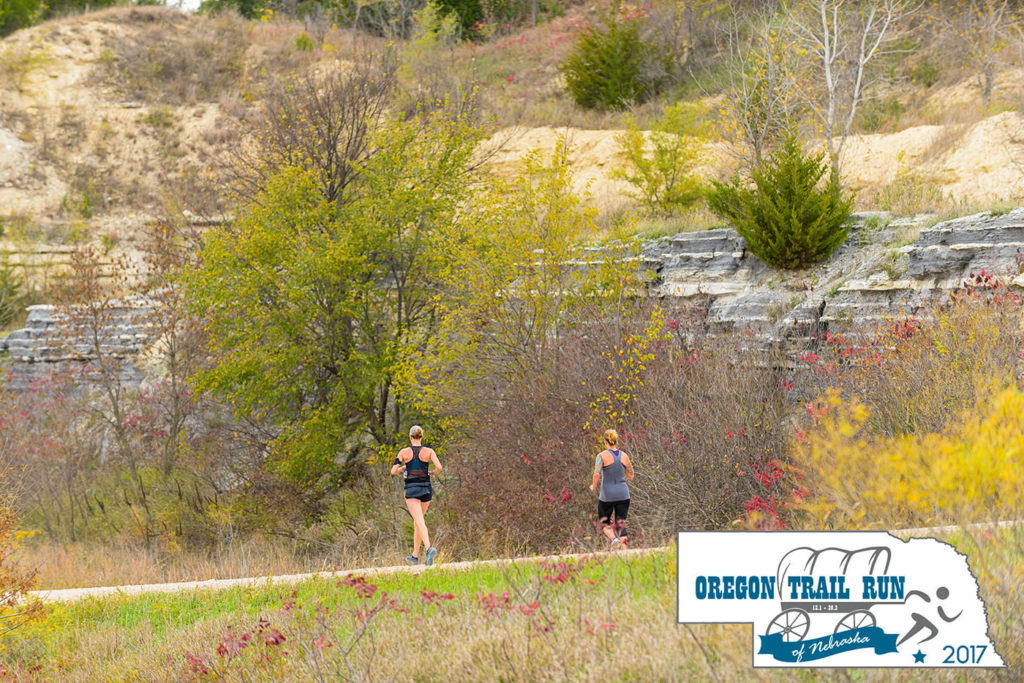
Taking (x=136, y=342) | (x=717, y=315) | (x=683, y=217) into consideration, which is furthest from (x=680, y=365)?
(x=136, y=342)

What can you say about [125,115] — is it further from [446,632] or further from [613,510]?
[446,632]

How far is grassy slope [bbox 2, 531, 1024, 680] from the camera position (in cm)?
470

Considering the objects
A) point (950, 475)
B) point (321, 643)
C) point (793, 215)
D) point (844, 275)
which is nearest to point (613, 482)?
point (321, 643)

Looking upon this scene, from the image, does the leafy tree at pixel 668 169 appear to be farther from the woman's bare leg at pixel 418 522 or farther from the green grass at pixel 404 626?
the green grass at pixel 404 626

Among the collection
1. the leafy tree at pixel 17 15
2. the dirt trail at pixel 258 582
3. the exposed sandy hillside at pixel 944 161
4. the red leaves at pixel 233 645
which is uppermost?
the leafy tree at pixel 17 15

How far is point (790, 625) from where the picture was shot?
3920 millimetres

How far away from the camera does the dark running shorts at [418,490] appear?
946cm

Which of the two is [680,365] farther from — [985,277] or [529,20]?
[529,20]

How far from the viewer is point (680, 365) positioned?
12.5 meters

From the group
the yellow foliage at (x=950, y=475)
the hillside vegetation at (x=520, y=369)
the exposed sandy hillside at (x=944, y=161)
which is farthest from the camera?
the exposed sandy hillside at (x=944, y=161)

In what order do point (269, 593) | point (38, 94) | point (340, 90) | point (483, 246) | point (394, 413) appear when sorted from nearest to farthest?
point (269, 593) → point (483, 246) → point (394, 413) → point (340, 90) → point (38, 94)

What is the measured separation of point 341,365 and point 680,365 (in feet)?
21.9

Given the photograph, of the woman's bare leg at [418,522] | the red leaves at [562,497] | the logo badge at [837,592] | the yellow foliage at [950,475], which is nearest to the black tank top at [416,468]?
the woman's bare leg at [418,522]

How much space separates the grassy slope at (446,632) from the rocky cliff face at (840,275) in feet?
27.0
